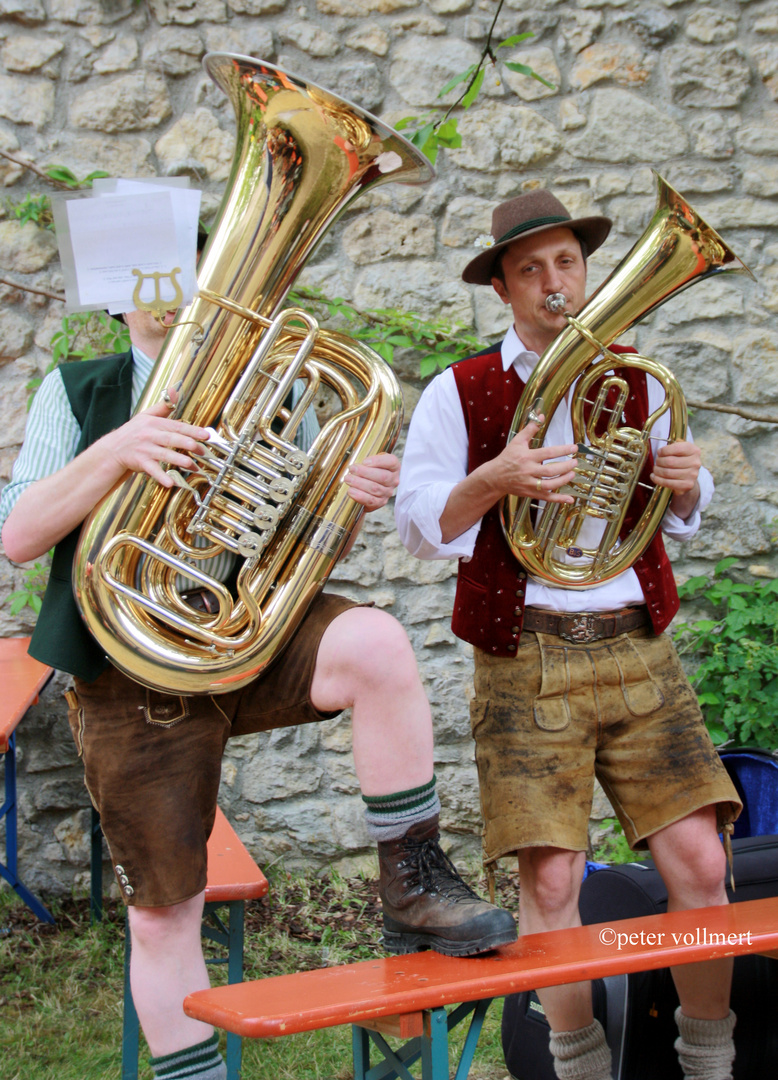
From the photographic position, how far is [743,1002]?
2312mm

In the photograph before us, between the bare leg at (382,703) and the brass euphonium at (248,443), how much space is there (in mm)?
134

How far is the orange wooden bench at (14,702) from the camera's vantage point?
114 inches

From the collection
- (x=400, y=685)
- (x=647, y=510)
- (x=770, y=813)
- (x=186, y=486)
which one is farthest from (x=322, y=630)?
(x=770, y=813)

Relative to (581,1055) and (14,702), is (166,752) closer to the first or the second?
(581,1055)

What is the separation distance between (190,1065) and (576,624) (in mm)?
1183

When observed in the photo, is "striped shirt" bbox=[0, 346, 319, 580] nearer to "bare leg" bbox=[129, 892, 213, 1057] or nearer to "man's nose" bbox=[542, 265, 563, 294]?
"bare leg" bbox=[129, 892, 213, 1057]

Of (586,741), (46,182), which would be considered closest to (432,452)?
(586,741)

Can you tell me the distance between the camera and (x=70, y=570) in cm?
174

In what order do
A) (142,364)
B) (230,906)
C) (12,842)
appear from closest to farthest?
(142,364) → (230,906) → (12,842)

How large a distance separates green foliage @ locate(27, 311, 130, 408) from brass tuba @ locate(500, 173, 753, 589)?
2021 mm

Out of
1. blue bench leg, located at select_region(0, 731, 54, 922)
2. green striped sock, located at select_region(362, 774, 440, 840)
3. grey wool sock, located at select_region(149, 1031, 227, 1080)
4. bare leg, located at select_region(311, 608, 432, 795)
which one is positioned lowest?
blue bench leg, located at select_region(0, 731, 54, 922)

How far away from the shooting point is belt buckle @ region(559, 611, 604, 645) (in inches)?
84.0

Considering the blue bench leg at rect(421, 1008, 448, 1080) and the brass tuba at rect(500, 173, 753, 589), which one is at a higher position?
the brass tuba at rect(500, 173, 753, 589)

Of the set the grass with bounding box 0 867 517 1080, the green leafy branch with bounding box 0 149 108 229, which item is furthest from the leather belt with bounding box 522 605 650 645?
the green leafy branch with bounding box 0 149 108 229
